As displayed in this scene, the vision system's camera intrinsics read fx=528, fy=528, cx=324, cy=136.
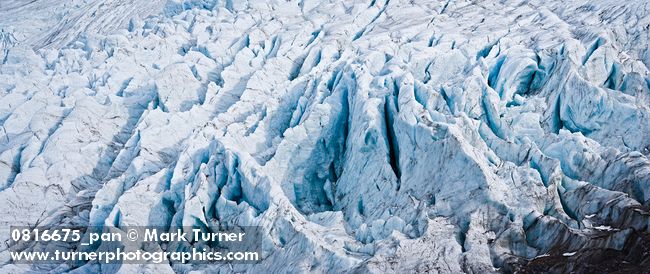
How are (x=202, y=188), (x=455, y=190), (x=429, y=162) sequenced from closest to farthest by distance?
1. (x=455, y=190)
2. (x=429, y=162)
3. (x=202, y=188)

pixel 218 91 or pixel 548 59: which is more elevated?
pixel 548 59

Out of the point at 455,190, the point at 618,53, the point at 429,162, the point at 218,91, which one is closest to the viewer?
the point at 455,190

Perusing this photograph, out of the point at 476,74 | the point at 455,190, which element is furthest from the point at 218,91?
the point at 455,190

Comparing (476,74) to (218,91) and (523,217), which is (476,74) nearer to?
(523,217)

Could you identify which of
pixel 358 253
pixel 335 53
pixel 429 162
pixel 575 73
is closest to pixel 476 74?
pixel 575 73

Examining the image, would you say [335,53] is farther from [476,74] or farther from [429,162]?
[429,162]

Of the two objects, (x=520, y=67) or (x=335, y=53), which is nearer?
(x=520, y=67)

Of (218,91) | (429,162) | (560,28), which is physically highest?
(560,28)
